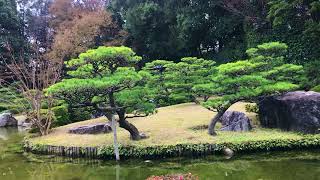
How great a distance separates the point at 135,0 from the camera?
32281 mm

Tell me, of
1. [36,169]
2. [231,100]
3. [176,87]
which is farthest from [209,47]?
[36,169]

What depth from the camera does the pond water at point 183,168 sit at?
1133cm

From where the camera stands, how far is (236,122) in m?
15.9

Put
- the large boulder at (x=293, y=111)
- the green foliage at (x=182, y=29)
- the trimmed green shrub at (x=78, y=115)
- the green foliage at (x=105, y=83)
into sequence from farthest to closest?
the green foliage at (x=182, y=29) → the trimmed green shrub at (x=78, y=115) → the large boulder at (x=293, y=111) → the green foliage at (x=105, y=83)

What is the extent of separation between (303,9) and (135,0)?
13.2 meters

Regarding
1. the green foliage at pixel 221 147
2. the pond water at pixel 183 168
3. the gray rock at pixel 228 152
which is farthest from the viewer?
the green foliage at pixel 221 147

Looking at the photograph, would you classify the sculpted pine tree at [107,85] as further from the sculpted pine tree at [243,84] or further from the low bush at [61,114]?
the low bush at [61,114]

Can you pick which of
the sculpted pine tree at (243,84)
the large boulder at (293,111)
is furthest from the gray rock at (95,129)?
the large boulder at (293,111)

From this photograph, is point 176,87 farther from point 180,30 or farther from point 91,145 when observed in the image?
point 180,30

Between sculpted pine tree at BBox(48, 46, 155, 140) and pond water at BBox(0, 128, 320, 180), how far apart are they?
76.8 inches

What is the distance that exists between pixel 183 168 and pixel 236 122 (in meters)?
4.36

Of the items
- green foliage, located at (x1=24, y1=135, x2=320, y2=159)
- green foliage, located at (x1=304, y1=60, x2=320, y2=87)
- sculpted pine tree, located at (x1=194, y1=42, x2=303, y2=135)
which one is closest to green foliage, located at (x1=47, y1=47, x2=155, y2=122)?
green foliage, located at (x1=24, y1=135, x2=320, y2=159)

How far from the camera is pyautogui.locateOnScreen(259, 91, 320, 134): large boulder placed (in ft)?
47.3

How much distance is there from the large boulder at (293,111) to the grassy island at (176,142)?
1.40 feet
